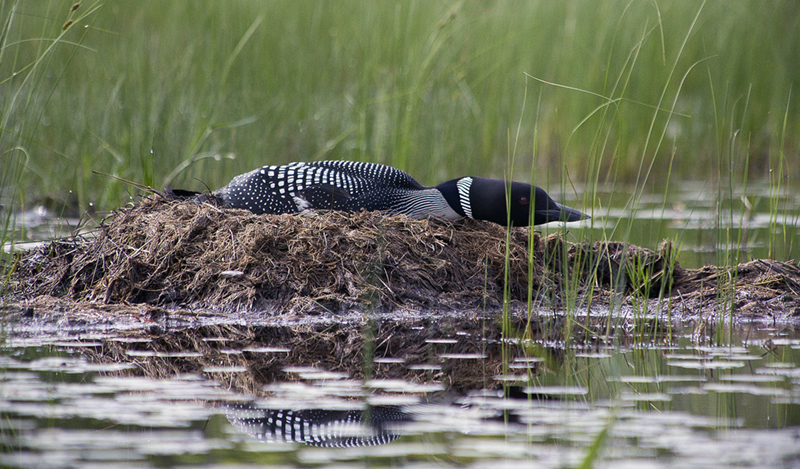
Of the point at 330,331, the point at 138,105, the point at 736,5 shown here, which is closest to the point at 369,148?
the point at 138,105

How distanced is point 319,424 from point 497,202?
2.70 meters

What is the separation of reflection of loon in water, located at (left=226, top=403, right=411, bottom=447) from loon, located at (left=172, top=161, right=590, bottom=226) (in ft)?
8.19

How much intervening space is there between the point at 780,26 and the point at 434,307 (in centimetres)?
633

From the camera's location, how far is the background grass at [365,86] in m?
6.50

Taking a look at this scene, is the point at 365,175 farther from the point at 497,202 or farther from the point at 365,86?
the point at 365,86

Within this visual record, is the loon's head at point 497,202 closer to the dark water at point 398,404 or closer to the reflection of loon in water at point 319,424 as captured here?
the dark water at point 398,404

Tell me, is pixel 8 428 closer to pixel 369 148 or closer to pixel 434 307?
pixel 434 307

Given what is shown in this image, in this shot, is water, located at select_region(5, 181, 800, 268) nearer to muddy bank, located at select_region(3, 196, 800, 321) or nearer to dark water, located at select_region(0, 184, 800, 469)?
muddy bank, located at select_region(3, 196, 800, 321)

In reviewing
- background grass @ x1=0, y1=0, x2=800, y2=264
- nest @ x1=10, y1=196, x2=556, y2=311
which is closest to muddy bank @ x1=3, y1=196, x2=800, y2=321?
nest @ x1=10, y1=196, x2=556, y2=311

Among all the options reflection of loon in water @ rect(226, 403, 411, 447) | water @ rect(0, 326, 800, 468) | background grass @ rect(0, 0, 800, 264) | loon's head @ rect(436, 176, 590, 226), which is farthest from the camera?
background grass @ rect(0, 0, 800, 264)

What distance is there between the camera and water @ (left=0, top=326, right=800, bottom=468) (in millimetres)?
1921

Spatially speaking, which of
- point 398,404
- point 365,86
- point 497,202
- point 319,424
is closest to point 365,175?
point 497,202

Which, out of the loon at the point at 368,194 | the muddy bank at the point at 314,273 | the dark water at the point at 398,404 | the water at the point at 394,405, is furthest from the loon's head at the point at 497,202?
the water at the point at 394,405

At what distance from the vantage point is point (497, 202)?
4.67 metres
